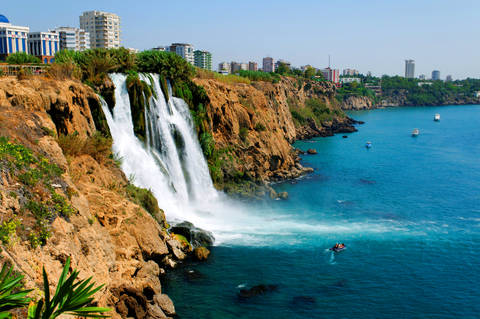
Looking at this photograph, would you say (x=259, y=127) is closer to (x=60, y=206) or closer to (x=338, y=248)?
(x=338, y=248)

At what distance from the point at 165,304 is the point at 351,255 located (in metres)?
11.4

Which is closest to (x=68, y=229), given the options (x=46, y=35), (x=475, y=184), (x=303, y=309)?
(x=303, y=309)

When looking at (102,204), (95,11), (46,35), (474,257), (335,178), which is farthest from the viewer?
(95,11)

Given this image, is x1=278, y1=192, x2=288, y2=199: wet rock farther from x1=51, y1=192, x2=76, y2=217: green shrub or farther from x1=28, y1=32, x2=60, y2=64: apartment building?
x1=28, y1=32, x2=60, y2=64: apartment building

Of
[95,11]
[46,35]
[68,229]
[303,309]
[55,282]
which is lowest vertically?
[303,309]

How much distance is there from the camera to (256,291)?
20.4 metres

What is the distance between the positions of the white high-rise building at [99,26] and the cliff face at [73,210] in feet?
380

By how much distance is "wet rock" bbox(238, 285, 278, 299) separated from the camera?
65.9 feet

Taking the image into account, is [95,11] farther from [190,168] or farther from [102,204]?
[102,204]

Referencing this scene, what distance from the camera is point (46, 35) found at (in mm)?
95250

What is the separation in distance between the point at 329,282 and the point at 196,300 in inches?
260

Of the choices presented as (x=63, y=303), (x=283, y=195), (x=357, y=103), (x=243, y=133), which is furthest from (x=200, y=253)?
(x=357, y=103)

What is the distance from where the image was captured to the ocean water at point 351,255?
19547 millimetres

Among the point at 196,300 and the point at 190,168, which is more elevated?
the point at 190,168
